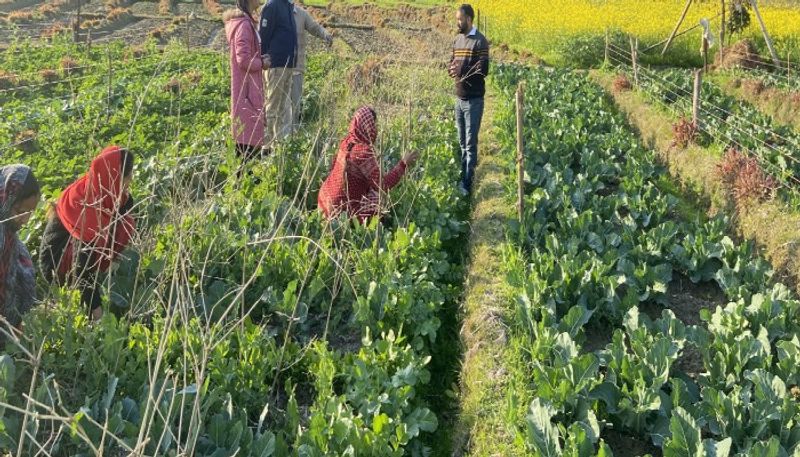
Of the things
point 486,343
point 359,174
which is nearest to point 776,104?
point 359,174

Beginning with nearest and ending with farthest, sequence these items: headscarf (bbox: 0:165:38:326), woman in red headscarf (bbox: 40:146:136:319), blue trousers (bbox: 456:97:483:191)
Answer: headscarf (bbox: 0:165:38:326), woman in red headscarf (bbox: 40:146:136:319), blue trousers (bbox: 456:97:483:191)

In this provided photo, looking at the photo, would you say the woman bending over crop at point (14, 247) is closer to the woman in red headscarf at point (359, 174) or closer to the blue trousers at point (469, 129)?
the woman in red headscarf at point (359, 174)

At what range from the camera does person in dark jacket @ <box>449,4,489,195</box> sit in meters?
6.49

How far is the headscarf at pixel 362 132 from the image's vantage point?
16.2 ft

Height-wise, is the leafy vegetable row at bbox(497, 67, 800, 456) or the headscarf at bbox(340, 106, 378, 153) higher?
the headscarf at bbox(340, 106, 378, 153)

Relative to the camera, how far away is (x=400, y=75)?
1000cm

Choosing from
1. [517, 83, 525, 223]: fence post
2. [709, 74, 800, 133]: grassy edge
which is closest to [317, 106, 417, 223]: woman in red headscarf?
[517, 83, 525, 223]: fence post

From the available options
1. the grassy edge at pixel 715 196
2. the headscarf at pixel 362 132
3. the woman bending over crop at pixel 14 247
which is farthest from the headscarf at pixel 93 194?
the grassy edge at pixel 715 196

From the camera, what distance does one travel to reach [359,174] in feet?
17.0

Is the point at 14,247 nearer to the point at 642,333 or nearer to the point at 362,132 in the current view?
the point at 362,132

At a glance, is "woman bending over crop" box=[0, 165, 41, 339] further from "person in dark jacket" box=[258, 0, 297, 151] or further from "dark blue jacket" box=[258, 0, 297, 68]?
"dark blue jacket" box=[258, 0, 297, 68]

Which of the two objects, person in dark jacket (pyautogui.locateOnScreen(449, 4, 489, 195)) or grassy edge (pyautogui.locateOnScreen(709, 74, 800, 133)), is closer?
person in dark jacket (pyautogui.locateOnScreen(449, 4, 489, 195))

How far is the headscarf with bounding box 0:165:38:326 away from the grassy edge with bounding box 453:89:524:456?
8.06 ft

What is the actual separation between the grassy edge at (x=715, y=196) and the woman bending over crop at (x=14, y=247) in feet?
17.5
